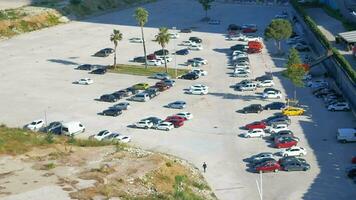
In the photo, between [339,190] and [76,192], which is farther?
[339,190]

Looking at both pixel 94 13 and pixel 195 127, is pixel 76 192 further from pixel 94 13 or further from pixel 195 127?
pixel 94 13

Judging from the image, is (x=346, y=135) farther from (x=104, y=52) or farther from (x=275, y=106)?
(x=104, y=52)

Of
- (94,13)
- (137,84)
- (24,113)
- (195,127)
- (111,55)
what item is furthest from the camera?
(94,13)

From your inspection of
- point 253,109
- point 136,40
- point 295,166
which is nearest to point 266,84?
point 253,109

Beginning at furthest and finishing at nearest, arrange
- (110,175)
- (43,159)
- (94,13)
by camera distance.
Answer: (94,13) < (43,159) < (110,175)

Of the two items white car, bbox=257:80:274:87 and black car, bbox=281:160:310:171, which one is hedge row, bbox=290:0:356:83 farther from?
black car, bbox=281:160:310:171

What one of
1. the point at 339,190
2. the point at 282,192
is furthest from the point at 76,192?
the point at 339,190

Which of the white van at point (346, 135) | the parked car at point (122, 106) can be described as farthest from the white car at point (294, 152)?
the parked car at point (122, 106)
